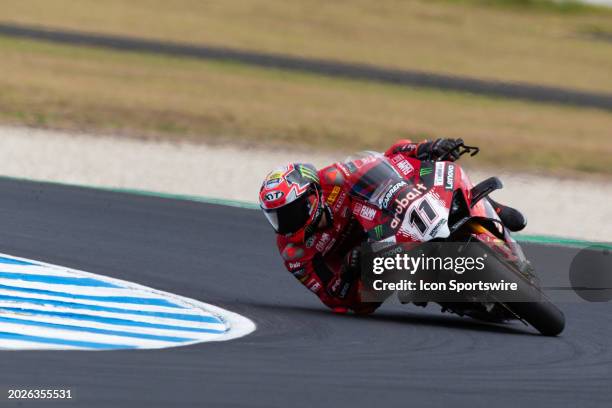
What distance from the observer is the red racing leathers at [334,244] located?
25.4ft

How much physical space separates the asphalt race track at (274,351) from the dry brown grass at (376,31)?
16555mm

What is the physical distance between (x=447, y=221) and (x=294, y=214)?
1.01m

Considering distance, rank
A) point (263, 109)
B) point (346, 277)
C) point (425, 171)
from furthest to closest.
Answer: point (263, 109), point (346, 277), point (425, 171)

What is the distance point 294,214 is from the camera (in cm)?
756

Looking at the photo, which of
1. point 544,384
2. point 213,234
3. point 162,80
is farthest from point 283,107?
point 544,384

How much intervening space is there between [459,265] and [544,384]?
1214 mm

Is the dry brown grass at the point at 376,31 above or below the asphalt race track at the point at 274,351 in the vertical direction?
above

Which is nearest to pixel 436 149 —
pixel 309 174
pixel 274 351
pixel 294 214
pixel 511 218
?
pixel 511 218

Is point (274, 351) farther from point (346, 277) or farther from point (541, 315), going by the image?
point (541, 315)

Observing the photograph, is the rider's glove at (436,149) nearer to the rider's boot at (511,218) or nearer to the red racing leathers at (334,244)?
the red racing leathers at (334,244)

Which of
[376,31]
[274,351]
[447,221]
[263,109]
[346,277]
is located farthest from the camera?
[376,31]

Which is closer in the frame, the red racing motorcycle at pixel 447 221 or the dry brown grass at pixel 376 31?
the red racing motorcycle at pixel 447 221

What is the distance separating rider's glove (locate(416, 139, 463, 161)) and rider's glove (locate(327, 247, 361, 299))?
781 mm

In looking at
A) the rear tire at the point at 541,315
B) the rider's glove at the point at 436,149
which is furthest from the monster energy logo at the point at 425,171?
the rear tire at the point at 541,315
